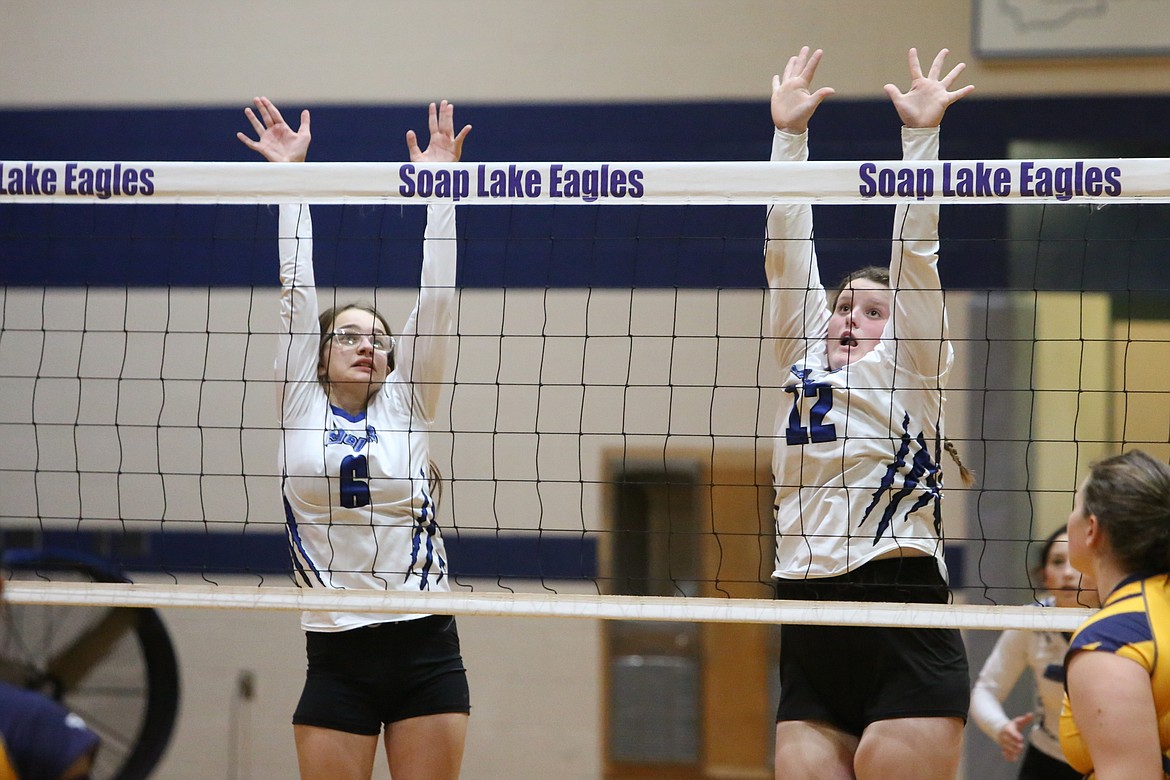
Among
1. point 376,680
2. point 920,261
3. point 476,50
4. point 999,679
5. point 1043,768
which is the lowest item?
point 1043,768

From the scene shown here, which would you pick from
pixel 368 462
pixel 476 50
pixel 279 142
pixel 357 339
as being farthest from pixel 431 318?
pixel 476 50

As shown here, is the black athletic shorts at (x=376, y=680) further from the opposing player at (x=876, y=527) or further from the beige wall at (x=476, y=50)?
the beige wall at (x=476, y=50)

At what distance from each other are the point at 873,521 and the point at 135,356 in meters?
4.09

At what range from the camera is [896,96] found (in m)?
2.80

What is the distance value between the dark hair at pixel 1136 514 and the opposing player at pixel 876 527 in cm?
66

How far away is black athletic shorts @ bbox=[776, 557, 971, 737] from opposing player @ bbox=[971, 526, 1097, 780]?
1.11 metres

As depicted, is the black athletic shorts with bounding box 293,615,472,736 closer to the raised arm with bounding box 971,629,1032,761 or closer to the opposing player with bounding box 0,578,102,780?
the opposing player with bounding box 0,578,102,780

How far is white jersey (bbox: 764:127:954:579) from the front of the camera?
2.68 metres

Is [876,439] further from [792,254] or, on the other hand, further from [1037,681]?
[1037,681]

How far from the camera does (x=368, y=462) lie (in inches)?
119

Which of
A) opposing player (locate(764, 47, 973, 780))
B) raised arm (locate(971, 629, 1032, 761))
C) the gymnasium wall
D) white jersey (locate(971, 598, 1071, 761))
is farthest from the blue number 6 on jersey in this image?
raised arm (locate(971, 629, 1032, 761))

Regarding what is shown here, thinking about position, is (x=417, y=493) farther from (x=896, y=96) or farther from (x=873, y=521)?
(x=896, y=96)

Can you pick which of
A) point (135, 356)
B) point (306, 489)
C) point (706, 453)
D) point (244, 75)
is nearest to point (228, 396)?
point (135, 356)

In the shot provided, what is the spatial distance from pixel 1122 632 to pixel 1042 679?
7.37 ft
